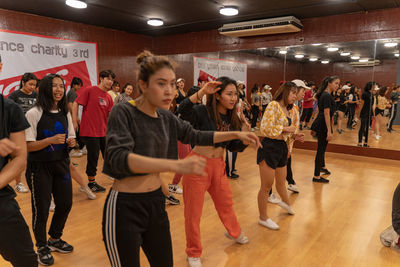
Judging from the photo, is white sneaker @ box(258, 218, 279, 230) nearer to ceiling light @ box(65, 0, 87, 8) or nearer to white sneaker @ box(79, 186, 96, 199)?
white sneaker @ box(79, 186, 96, 199)

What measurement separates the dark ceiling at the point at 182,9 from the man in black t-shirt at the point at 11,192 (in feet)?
15.5

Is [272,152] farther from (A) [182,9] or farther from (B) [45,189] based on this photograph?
(A) [182,9]

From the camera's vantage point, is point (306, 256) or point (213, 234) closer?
point (306, 256)

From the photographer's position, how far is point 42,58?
261 inches

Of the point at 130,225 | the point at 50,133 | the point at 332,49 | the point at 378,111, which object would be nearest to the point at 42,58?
the point at 50,133

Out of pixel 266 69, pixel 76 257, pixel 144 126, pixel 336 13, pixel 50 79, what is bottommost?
pixel 76 257

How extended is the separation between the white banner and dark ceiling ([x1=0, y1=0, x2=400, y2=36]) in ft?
3.51

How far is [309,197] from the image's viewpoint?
403 centimetres

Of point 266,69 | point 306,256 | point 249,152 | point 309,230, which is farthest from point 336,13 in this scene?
point 306,256

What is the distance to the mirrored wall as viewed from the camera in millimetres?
5992

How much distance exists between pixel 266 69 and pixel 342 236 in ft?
17.2

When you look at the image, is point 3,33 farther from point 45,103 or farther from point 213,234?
point 213,234

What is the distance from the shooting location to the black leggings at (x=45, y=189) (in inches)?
90.7

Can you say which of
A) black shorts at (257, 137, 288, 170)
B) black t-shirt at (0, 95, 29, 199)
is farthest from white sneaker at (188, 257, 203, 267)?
black t-shirt at (0, 95, 29, 199)
